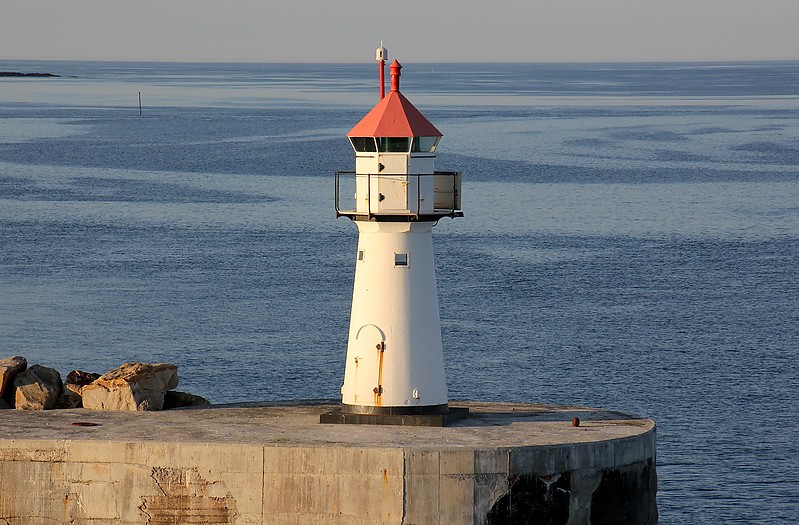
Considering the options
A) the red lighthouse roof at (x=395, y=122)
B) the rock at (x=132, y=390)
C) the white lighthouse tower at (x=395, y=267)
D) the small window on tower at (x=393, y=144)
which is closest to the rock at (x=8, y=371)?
the rock at (x=132, y=390)

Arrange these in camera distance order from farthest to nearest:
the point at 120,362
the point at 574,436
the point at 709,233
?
the point at 709,233 < the point at 120,362 < the point at 574,436

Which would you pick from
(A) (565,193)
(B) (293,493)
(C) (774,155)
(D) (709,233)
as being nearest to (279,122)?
(C) (774,155)

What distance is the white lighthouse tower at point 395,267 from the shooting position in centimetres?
1881

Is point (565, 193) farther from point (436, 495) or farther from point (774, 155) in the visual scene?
point (436, 495)

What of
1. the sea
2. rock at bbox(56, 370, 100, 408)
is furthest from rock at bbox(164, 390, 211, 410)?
the sea

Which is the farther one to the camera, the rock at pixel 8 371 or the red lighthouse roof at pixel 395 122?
the rock at pixel 8 371

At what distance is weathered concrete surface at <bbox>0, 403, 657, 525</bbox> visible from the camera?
17.0m

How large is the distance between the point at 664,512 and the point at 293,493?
7804 mm

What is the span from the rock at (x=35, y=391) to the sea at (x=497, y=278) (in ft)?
27.2

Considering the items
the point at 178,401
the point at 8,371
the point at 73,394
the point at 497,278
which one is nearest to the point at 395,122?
the point at 178,401

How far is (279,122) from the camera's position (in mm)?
115875

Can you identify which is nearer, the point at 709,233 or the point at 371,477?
the point at 371,477

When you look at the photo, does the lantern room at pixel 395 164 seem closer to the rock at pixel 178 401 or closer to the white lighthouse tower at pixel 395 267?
the white lighthouse tower at pixel 395 267

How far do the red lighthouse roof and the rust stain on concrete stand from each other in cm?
479
